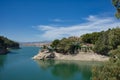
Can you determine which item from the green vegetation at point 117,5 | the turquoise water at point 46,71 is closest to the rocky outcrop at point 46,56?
the turquoise water at point 46,71

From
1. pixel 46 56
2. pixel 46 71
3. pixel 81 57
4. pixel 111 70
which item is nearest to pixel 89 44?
pixel 81 57

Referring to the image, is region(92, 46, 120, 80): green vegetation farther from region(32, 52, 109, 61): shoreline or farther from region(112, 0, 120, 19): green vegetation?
region(32, 52, 109, 61): shoreline

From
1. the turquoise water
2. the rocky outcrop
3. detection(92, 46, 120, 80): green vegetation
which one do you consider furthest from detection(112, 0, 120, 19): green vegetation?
the rocky outcrop

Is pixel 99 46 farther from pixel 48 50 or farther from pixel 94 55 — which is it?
pixel 48 50

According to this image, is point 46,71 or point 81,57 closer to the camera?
point 46,71

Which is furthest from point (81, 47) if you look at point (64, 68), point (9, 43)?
point (9, 43)

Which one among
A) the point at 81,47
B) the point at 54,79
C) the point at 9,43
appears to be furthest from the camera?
the point at 9,43

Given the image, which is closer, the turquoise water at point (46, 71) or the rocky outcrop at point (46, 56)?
the turquoise water at point (46, 71)

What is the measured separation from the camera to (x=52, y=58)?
161 feet

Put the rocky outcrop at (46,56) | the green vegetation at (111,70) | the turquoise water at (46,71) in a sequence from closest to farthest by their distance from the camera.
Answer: the green vegetation at (111,70) → the turquoise water at (46,71) → the rocky outcrop at (46,56)

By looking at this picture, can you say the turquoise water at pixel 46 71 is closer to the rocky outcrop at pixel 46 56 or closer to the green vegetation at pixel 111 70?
the rocky outcrop at pixel 46 56

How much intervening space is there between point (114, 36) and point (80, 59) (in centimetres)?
1142

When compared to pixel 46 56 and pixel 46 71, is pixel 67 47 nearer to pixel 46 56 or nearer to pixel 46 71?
pixel 46 56

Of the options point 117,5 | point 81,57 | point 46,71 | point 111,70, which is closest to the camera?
point 111,70
